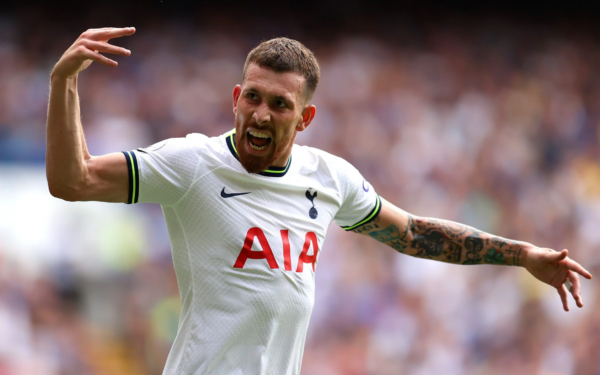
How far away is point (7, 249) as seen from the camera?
21.1 ft

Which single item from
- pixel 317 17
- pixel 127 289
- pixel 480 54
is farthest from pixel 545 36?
pixel 127 289

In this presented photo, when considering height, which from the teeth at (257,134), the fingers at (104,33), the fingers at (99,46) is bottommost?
the teeth at (257,134)

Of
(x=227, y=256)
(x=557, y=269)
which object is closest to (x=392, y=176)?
(x=557, y=269)

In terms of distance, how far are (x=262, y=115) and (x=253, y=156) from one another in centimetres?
19

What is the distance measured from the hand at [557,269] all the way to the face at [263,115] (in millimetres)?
1486

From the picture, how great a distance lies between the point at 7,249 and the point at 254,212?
4.44 metres

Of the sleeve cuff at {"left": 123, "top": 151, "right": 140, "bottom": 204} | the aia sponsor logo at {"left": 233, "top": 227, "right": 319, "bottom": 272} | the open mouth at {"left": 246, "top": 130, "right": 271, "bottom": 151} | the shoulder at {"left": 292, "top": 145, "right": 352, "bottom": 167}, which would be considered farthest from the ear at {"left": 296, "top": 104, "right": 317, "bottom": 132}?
the sleeve cuff at {"left": 123, "top": 151, "right": 140, "bottom": 204}

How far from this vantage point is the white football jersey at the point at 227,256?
280 centimetres

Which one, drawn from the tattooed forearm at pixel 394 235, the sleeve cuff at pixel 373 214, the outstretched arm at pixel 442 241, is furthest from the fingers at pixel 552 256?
the sleeve cuff at pixel 373 214

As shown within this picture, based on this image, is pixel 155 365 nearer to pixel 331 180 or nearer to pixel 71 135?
pixel 331 180

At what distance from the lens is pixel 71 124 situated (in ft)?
7.81

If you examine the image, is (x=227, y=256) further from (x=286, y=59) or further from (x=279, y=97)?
(x=286, y=59)

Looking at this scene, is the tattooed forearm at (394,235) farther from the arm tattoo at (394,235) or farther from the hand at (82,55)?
the hand at (82,55)

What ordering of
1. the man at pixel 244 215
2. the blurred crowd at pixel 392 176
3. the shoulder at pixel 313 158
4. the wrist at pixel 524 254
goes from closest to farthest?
the man at pixel 244 215 → the shoulder at pixel 313 158 → the wrist at pixel 524 254 → the blurred crowd at pixel 392 176
